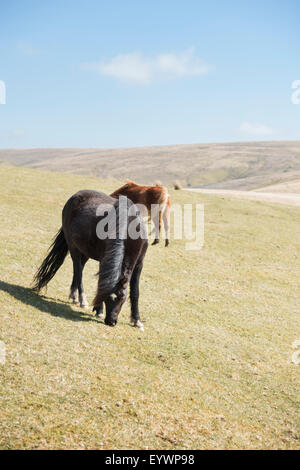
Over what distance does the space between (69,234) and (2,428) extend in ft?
17.3

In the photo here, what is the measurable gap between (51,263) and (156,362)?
3.98 meters

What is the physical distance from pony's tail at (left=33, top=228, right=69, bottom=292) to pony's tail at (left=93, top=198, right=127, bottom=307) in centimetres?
246

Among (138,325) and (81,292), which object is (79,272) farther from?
(138,325)

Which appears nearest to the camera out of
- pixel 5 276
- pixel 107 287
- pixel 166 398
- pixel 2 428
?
pixel 2 428

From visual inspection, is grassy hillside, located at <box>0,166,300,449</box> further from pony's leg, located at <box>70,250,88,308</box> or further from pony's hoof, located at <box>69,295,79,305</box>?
pony's leg, located at <box>70,250,88,308</box>

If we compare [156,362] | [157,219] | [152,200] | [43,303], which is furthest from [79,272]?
[157,219]

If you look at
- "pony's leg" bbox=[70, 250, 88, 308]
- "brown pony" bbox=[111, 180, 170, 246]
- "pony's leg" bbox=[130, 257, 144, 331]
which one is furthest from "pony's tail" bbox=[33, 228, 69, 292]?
"brown pony" bbox=[111, 180, 170, 246]

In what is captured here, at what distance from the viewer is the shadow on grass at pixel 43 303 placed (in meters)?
9.62

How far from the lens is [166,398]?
23.9ft

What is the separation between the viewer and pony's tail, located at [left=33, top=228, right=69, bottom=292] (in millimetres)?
10664

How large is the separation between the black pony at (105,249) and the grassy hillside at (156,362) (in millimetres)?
631

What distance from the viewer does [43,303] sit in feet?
32.9
